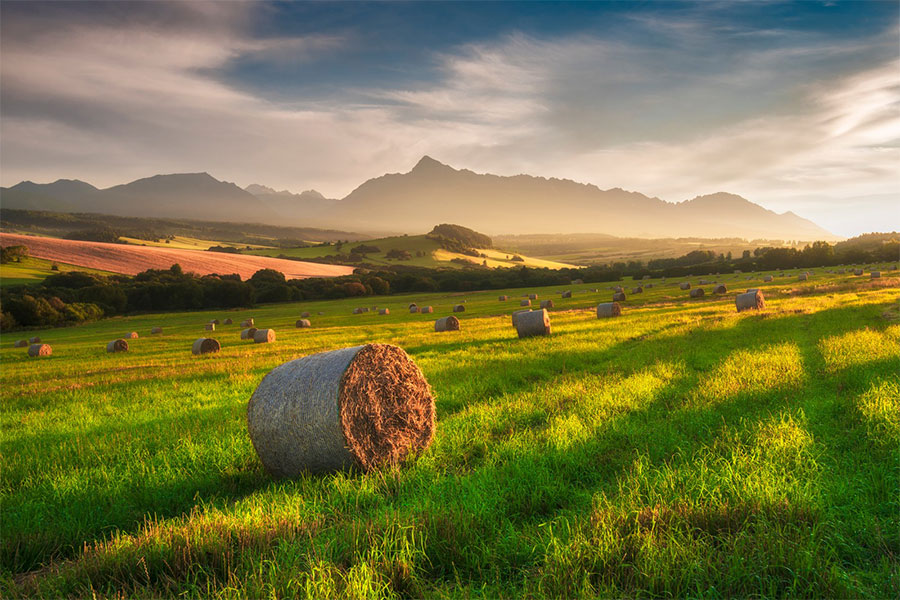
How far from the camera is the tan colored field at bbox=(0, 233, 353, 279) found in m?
96.1

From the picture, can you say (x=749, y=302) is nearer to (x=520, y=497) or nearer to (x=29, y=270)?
(x=520, y=497)

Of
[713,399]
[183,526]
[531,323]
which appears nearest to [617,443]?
[713,399]

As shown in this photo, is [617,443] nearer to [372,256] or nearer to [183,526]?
[183,526]

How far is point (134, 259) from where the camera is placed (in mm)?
101812

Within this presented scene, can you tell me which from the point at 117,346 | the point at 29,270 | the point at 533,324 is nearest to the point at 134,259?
the point at 29,270

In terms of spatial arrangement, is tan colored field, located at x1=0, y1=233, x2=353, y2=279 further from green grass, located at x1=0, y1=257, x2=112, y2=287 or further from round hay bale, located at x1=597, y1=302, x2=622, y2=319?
round hay bale, located at x1=597, y1=302, x2=622, y2=319

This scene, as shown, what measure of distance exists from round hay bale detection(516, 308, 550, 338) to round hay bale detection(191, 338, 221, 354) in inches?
696

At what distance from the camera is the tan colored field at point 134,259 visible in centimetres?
9612

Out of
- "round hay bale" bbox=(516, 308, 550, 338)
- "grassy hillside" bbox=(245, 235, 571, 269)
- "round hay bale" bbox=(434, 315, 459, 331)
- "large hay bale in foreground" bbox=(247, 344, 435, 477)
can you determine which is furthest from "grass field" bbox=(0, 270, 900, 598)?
"grassy hillside" bbox=(245, 235, 571, 269)

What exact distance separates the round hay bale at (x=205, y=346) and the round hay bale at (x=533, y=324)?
17.7m

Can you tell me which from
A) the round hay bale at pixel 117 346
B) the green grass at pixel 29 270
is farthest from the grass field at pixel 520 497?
the green grass at pixel 29 270

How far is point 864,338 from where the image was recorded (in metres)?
13.3

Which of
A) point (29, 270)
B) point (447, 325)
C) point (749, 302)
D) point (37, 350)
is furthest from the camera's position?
point (29, 270)

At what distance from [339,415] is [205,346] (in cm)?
2330
